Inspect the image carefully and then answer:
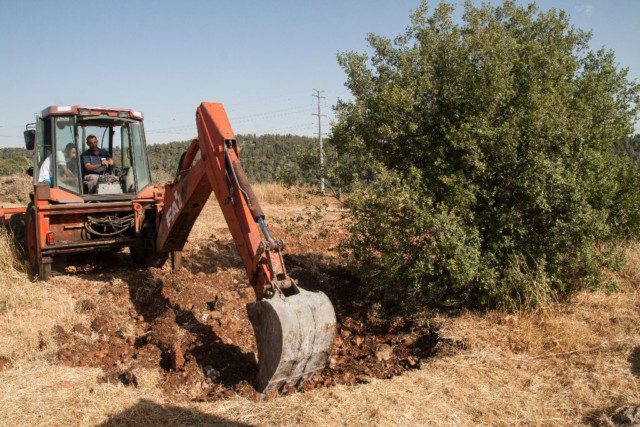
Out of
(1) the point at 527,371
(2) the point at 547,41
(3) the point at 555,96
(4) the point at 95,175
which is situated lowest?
(1) the point at 527,371

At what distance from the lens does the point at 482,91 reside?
21.3 feet

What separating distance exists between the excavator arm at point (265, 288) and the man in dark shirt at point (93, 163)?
2.74 metres

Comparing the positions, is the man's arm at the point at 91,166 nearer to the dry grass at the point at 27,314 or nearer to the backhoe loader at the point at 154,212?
the backhoe loader at the point at 154,212

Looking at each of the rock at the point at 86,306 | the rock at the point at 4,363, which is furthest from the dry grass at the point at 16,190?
the rock at the point at 4,363

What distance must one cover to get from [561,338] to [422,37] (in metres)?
4.65

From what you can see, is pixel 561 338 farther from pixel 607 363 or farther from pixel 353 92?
pixel 353 92

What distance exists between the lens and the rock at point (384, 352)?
5809 millimetres

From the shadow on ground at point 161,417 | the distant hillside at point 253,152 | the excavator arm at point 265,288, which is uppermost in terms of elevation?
the distant hillside at point 253,152

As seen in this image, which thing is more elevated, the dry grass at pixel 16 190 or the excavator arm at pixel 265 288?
the dry grass at pixel 16 190

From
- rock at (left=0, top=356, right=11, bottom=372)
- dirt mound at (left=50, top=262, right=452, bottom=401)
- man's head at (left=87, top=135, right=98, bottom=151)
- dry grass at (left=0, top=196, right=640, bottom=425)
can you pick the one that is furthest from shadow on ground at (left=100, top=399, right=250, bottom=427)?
man's head at (left=87, top=135, right=98, bottom=151)

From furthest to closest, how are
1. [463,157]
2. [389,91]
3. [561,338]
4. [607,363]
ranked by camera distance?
1. [389,91]
2. [463,157]
3. [561,338]
4. [607,363]

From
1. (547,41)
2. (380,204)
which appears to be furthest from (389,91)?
(547,41)

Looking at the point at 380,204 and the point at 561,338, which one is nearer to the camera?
the point at 561,338

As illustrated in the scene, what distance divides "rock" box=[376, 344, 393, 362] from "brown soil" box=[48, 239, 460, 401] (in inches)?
0.4
